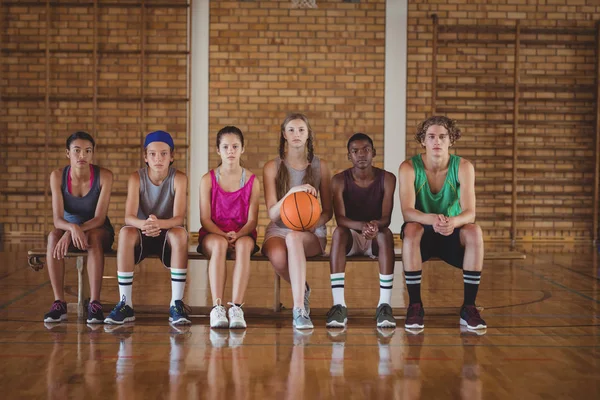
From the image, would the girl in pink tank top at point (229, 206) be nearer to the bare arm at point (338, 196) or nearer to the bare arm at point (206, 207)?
the bare arm at point (206, 207)

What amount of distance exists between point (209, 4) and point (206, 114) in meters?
1.34

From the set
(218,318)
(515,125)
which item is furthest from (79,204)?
(515,125)

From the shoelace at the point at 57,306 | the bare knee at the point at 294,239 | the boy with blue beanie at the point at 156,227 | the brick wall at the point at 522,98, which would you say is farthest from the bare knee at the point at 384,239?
the brick wall at the point at 522,98

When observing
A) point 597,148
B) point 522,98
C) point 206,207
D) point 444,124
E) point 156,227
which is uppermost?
point 522,98

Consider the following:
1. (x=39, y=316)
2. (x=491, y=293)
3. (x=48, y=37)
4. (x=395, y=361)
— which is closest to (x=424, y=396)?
(x=395, y=361)

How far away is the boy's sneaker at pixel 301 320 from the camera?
150 inches

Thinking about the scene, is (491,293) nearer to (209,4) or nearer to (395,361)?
(395,361)

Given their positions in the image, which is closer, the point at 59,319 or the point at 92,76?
the point at 59,319

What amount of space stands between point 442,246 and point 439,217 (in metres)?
0.20

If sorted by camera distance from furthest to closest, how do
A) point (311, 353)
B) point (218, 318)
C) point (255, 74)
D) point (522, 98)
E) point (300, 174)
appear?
point (522, 98) → point (255, 74) → point (300, 174) → point (218, 318) → point (311, 353)

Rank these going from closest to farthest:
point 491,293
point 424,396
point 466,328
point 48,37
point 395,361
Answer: point 424,396 → point 395,361 → point 466,328 → point 491,293 → point 48,37

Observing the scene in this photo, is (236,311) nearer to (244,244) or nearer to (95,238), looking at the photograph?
(244,244)

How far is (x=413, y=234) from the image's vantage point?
3.88 m

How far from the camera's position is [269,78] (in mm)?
9516
